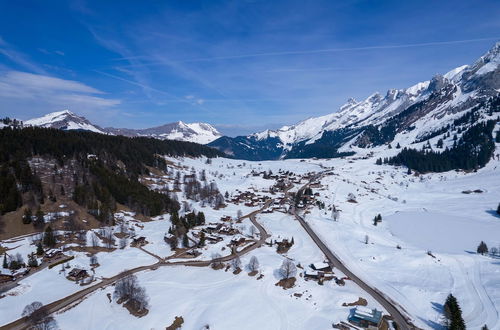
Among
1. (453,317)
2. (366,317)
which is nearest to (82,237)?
(366,317)

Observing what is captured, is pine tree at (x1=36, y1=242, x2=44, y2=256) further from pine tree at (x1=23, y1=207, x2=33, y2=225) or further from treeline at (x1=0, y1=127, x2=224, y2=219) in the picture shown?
treeline at (x1=0, y1=127, x2=224, y2=219)

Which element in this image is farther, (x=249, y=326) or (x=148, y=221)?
(x=148, y=221)

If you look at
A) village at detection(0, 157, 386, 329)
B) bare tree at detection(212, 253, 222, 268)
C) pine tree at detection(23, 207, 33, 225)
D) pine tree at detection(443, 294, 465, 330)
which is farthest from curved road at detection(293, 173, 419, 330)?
pine tree at detection(23, 207, 33, 225)

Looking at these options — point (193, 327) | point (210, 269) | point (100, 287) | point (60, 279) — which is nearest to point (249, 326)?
point (193, 327)

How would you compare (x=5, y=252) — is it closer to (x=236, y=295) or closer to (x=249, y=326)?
(x=236, y=295)

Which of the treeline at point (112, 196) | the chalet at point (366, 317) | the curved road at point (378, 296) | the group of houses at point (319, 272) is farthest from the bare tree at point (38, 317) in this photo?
the curved road at point (378, 296)

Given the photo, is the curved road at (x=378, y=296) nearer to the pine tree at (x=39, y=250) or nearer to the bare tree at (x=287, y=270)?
the bare tree at (x=287, y=270)
